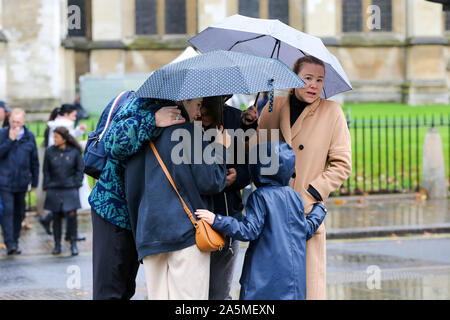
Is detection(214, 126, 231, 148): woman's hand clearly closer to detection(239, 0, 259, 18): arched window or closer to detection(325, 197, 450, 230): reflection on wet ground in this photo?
detection(325, 197, 450, 230): reflection on wet ground

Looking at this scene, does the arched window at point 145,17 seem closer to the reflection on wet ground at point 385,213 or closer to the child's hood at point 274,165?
the reflection on wet ground at point 385,213

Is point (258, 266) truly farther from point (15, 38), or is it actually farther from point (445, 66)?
point (445, 66)

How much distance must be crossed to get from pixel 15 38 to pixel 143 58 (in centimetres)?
534

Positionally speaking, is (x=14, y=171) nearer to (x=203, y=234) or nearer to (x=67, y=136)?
(x=67, y=136)

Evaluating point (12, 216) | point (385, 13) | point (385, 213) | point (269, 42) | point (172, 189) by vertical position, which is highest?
point (385, 13)

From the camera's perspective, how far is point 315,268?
5.18 m

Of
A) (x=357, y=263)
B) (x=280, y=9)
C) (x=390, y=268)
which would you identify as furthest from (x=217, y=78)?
(x=280, y=9)

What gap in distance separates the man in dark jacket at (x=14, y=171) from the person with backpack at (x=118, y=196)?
5.27 metres

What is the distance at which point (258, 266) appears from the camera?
473cm

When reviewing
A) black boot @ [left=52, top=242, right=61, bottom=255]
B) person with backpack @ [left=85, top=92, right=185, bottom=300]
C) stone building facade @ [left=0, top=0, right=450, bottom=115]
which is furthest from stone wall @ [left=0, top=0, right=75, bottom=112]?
person with backpack @ [left=85, top=92, right=185, bottom=300]

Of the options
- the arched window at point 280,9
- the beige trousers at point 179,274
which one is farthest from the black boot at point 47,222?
the arched window at point 280,9

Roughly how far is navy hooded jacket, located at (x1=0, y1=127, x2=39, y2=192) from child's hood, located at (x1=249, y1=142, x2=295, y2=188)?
20.3ft

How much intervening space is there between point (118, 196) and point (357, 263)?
186 inches

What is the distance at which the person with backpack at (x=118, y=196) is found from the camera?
4707 millimetres
